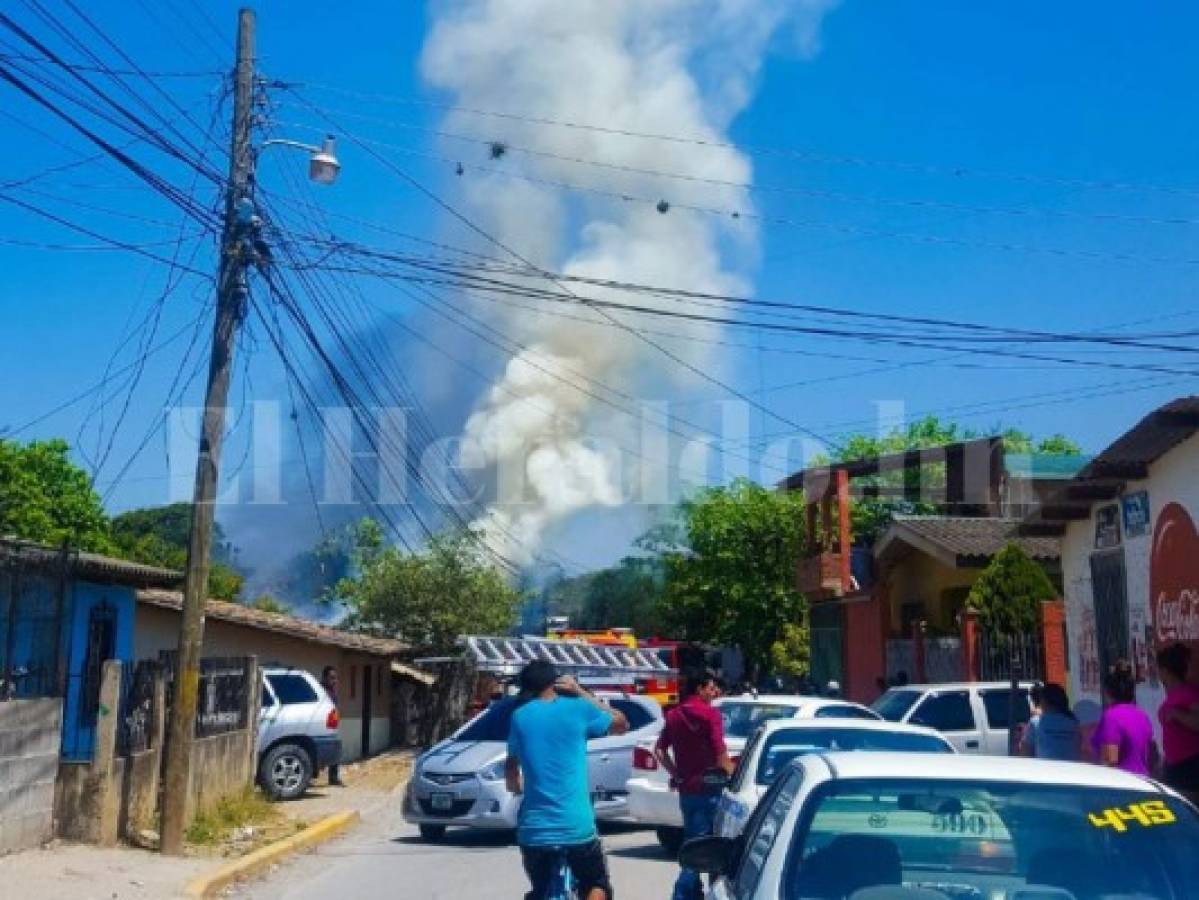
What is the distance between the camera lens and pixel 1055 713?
37.2ft

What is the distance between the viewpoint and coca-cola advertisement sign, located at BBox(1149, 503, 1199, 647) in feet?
47.3

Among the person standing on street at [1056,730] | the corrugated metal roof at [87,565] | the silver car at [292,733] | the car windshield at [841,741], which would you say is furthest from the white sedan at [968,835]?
the silver car at [292,733]

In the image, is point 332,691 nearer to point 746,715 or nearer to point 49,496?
point 746,715

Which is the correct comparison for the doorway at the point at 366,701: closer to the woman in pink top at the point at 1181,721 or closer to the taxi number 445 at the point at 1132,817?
the woman in pink top at the point at 1181,721

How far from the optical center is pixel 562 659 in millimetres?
23312

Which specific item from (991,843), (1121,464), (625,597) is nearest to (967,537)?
(1121,464)

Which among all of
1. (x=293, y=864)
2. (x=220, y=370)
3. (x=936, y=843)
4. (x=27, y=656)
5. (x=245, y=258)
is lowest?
(x=293, y=864)

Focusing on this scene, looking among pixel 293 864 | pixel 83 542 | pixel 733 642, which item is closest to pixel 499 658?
pixel 293 864

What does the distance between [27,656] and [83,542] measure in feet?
110

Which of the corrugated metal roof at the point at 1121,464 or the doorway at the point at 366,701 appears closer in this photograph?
the corrugated metal roof at the point at 1121,464

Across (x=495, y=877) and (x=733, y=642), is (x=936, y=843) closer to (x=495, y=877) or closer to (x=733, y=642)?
(x=495, y=877)

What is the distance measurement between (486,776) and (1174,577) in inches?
285

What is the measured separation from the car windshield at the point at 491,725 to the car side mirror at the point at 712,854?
1145 centimetres

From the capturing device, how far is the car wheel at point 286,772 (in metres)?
20.1
